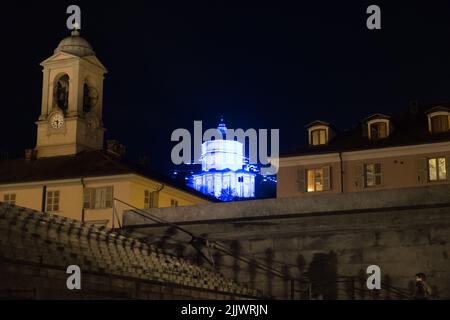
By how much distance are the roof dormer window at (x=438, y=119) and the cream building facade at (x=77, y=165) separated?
19.1 metres

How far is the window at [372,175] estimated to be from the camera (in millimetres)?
49906

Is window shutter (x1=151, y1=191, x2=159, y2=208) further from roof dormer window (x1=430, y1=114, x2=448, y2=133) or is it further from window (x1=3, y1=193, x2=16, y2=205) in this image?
roof dormer window (x1=430, y1=114, x2=448, y2=133)

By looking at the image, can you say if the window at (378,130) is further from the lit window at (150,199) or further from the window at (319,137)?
the lit window at (150,199)

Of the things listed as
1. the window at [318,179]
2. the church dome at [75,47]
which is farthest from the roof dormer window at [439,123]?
the church dome at [75,47]

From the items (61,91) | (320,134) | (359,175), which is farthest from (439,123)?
(61,91)

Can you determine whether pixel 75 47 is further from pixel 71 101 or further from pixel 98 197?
pixel 98 197

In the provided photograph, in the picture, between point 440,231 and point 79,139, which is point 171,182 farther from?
point 440,231

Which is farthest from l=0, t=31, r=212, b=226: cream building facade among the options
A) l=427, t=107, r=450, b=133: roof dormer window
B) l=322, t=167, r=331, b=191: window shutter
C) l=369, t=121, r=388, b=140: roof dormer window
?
l=427, t=107, r=450, b=133: roof dormer window

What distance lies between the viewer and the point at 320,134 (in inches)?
2099

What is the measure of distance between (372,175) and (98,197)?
18.5 metres

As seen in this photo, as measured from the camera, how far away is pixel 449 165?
47.7 meters

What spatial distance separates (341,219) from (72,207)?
30.6m

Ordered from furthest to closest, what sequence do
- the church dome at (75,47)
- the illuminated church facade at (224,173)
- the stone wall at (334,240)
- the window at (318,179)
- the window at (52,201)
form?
the illuminated church facade at (224,173)
the church dome at (75,47)
the window at (52,201)
the window at (318,179)
the stone wall at (334,240)
